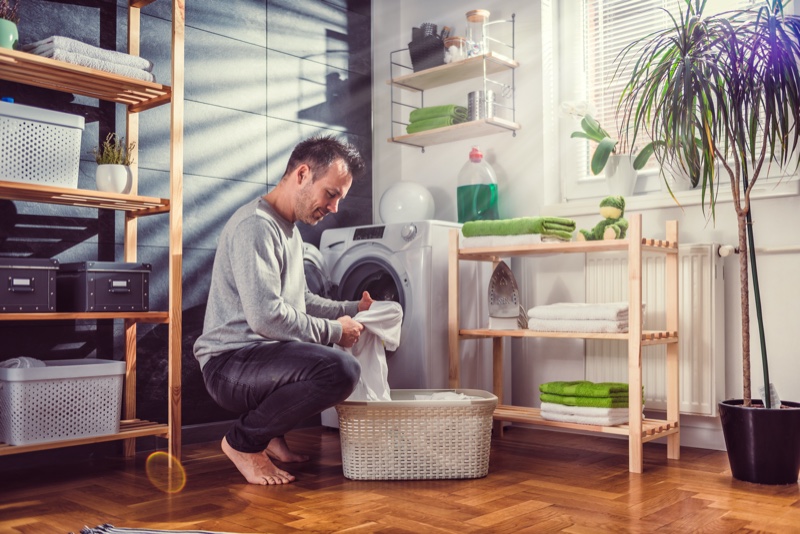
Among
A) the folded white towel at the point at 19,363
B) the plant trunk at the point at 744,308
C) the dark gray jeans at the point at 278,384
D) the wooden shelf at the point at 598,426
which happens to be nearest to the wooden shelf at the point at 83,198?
the folded white towel at the point at 19,363

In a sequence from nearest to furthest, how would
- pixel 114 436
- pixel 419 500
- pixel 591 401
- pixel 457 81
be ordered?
pixel 419 500, pixel 114 436, pixel 591 401, pixel 457 81

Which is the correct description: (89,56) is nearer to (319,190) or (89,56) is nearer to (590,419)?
(319,190)

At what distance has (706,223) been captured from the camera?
8.94ft

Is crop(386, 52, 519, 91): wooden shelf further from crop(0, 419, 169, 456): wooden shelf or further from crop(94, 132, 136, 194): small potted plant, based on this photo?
crop(0, 419, 169, 456): wooden shelf

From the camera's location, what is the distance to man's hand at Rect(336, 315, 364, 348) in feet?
7.38

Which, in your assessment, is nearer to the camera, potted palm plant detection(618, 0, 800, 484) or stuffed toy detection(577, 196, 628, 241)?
potted palm plant detection(618, 0, 800, 484)

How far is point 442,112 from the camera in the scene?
3.36 meters

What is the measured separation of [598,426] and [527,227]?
720 mm

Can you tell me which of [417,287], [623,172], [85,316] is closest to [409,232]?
[417,287]

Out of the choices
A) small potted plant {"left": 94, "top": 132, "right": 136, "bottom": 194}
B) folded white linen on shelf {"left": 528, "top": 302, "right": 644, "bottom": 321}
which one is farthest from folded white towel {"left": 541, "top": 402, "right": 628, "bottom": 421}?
small potted plant {"left": 94, "top": 132, "right": 136, "bottom": 194}

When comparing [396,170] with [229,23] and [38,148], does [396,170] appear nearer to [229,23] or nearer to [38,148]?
[229,23]

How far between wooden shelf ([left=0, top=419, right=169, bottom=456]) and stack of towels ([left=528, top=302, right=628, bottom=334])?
4.37ft

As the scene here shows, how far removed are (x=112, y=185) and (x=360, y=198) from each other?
4.61 ft

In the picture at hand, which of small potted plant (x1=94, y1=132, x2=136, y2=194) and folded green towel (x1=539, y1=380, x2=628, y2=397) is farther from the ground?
small potted plant (x1=94, y1=132, x2=136, y2=194)
